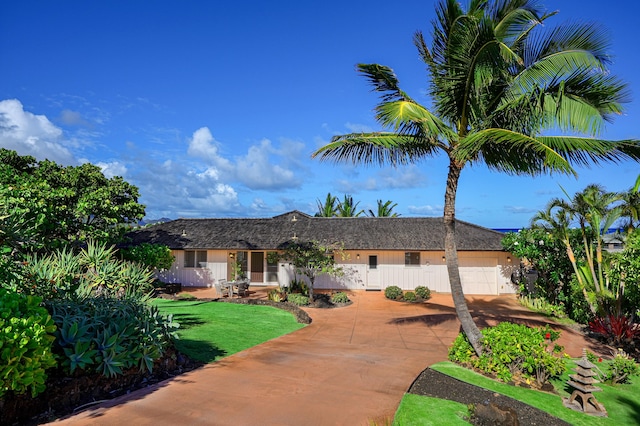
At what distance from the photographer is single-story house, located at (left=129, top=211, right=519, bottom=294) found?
Result: 2236cm

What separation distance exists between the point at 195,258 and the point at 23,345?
19777mm

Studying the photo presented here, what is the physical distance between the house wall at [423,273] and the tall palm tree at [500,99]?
44.0ft

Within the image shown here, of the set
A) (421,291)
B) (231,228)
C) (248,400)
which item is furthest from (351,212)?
(248,400)

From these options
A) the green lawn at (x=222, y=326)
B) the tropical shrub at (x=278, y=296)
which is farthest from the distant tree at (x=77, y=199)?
the tropical shrub at (x=278, y=296)

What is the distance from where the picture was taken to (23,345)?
5.30 m

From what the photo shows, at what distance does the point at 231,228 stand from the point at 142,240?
19.2ft

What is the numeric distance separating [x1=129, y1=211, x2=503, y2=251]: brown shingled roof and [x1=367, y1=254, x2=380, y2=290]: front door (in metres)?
1.04

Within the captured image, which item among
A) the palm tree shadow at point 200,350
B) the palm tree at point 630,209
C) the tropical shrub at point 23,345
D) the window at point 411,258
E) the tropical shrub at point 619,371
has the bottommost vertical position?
the tropical shrub at point 619,371

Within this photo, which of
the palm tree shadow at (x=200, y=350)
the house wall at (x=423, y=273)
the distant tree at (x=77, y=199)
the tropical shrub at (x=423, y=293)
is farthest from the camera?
the house wall at (x=423, y=273)

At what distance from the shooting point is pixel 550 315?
51.0 ft

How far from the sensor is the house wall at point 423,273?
22297 millimetres

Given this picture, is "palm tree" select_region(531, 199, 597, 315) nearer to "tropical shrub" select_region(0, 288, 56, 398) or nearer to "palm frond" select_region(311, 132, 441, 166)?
"palm frond" select_region(311, 132, 441, 166)

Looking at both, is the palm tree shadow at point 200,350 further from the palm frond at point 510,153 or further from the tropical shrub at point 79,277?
the palm frond at point 510,153

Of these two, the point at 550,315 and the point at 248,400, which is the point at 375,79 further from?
the point at 550,315
